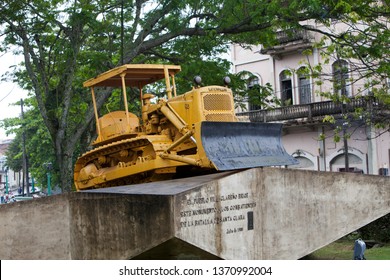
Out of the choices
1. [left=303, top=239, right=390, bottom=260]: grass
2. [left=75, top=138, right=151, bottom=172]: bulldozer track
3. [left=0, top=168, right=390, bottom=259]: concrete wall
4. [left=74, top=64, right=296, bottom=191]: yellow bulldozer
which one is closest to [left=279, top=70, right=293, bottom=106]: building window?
[left=303, top=239, right=390, bottom=260]: grass

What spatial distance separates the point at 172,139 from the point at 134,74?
2139 millimetres

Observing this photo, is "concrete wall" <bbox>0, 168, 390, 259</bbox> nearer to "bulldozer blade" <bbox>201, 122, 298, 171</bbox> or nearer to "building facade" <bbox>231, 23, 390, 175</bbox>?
"bulldozer blade" <bbox>201, 122, 298, 171</bbox>

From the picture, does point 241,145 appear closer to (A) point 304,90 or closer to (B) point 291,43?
(B) point 291,43

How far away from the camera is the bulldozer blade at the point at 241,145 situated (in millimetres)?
11305

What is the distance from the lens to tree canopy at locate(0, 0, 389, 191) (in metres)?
17.9

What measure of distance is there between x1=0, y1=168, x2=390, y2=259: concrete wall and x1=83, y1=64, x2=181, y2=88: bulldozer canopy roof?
4.27 m

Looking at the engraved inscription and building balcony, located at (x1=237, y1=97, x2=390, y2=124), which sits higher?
building balcony, located at (x1=237, y1=97, x2=390, y2=124)

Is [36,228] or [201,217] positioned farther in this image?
[36,228]

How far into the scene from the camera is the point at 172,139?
13.1m

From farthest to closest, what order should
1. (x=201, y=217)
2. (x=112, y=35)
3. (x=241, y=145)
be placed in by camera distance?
(x=112, y=35), (x=241, y=145), (x=201, y=217)

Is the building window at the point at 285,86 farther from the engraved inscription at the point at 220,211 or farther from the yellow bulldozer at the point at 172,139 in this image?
the engraved inscription at the point at 220,211

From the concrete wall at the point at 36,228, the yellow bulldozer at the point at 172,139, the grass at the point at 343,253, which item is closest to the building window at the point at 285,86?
the grass at the point at 343,253

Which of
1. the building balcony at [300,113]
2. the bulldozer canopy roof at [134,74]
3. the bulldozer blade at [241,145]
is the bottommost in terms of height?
the bulldozer blade at [241,145]

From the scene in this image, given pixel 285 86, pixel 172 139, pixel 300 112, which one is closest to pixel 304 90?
pixel 285 86
